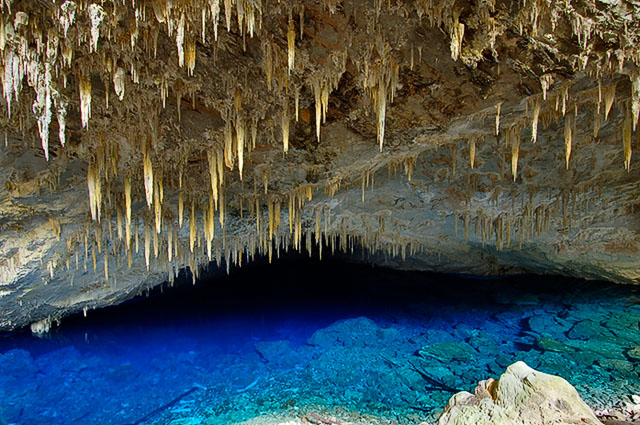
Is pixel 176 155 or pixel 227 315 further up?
pixel 176 155

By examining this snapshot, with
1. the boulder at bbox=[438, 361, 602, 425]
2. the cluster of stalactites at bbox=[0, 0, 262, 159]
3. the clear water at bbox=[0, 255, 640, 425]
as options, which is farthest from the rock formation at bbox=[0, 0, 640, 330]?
the boulder at bbox=[438, 361, 602, 425]

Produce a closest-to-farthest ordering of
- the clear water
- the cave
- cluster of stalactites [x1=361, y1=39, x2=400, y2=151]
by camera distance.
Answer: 1. the cave
2. cluster of stalactites [x1=361, y1=39, x2=400, y2=151]
3. the clear water

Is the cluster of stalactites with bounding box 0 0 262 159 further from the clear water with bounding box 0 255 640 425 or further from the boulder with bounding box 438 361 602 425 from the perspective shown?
the clear water with bounding box 0 255 640 425

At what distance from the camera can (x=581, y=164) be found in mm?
6574

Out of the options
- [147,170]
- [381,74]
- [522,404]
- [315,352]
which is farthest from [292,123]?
[315,352]

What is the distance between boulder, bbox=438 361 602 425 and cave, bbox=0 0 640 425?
0.02m

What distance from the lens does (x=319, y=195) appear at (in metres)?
7.48

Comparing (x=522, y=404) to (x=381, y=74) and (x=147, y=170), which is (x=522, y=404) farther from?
(x=147, y=170)

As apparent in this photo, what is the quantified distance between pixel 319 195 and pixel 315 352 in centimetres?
313

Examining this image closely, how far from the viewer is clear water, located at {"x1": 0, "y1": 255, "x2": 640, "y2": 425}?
5.41 metres

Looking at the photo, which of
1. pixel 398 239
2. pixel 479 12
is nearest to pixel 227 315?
pixel 398 239

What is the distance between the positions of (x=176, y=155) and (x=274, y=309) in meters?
6.59

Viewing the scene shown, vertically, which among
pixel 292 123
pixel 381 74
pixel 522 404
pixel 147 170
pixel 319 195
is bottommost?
pixel 522 404

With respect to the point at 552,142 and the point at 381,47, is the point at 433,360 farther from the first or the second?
the point at 381,47
